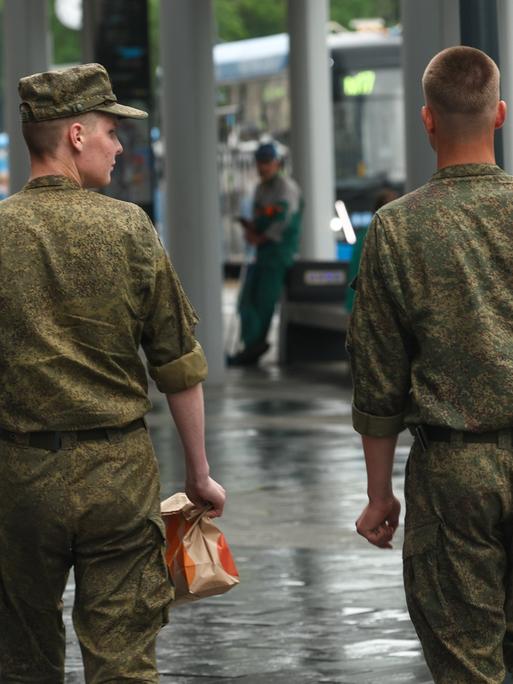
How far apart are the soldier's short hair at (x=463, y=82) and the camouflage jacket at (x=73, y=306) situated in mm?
779

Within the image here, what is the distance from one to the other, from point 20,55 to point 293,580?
34.5ft

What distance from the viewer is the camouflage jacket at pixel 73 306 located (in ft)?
14.9

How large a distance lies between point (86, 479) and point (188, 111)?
12.4 meters

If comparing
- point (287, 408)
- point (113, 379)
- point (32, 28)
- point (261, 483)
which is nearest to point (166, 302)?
point (113, 379)

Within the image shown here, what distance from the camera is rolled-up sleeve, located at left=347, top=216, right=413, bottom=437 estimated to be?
177 inches

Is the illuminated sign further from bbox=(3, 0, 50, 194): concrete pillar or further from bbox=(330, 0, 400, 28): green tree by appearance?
bbox=(330, 0, 400, 28): green tree

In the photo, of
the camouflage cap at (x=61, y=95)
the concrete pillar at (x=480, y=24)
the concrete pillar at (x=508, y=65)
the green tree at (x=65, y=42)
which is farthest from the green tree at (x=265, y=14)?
the camouflage cap at (x=61, y=95)

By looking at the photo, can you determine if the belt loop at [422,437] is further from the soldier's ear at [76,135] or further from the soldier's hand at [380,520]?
the soldier's ear at [76,135]

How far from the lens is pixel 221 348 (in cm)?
1711

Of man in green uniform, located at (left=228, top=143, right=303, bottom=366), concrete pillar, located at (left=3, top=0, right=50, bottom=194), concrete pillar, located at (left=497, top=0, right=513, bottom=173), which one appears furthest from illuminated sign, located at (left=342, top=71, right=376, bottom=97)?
concrete pillar, located at (left=497, top=0, right=513, bottom=173)

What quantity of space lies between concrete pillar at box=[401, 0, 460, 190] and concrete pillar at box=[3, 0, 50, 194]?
18.4ft

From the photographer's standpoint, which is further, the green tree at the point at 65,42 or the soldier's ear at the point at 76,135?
the green tree at the point at 65,42

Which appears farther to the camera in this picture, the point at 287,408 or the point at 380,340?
the point at 287,408

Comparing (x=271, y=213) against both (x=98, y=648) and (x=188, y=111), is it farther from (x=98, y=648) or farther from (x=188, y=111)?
(x=98, y=648)
